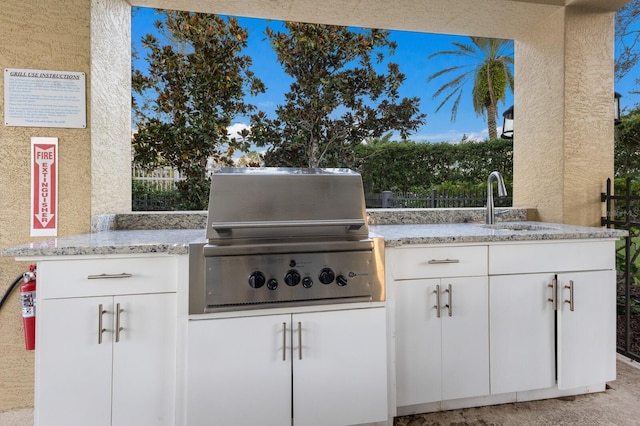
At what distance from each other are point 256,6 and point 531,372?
9.32 ft

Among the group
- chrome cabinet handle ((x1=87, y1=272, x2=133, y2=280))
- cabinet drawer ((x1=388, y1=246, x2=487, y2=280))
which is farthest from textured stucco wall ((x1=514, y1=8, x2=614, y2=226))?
chrome cabinet handle ((x1=87, y1=272, x2=133, y2=280))

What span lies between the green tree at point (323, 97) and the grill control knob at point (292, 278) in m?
1.72

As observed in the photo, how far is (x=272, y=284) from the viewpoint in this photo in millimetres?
1545

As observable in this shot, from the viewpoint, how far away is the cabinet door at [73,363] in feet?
4.80

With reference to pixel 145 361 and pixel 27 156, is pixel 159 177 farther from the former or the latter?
pixel 145 361

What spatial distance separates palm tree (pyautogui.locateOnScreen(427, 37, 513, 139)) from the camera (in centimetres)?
410

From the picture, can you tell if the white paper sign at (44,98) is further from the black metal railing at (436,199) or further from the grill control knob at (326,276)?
the black metal railing at (436,199)

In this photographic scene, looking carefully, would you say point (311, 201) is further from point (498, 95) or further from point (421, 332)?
point (498, 95)

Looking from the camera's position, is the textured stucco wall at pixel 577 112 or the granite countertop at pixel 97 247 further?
the textured stucco wall at pixel 577 112

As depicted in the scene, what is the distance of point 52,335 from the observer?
1466 mm

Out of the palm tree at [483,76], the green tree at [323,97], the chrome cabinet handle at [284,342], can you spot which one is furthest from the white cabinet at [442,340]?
the palm tree at [483,76]

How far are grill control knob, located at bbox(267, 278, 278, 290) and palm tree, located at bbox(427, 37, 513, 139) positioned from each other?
2984mm

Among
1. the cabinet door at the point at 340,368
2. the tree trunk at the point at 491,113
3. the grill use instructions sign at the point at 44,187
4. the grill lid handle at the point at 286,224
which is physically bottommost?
the cabinet door at the point at 340,368

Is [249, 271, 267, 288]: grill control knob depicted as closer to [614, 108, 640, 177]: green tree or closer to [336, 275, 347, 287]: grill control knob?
[336, 275, 347, 287]: grill control knob
